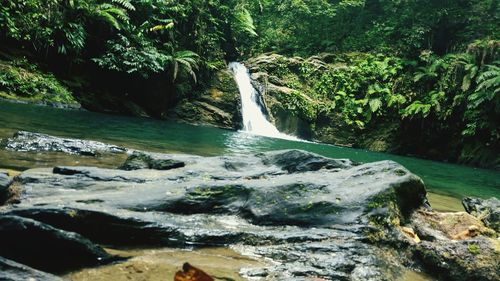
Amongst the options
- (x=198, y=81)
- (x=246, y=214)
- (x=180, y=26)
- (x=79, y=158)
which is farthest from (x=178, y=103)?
(x=246, y=214)

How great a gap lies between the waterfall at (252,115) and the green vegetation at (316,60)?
1154 mm

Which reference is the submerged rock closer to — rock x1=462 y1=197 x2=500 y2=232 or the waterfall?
rock x1=462 y1=197 x2=500 y2=232

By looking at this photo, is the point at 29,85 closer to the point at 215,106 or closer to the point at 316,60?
the point at 215,106

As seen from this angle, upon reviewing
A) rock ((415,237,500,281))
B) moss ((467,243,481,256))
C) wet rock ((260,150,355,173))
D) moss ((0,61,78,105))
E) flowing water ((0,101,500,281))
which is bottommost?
flowing water ((0,101,500,281))

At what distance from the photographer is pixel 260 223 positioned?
3020 mm

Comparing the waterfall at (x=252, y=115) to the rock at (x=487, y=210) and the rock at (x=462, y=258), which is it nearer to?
the rock at (x=487, y=210)

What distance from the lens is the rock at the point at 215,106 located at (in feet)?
56.0

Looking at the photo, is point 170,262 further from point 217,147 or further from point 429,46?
point 429,46

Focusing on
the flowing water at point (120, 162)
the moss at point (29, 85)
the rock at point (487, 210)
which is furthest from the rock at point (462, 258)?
the moss at point (29, 85)

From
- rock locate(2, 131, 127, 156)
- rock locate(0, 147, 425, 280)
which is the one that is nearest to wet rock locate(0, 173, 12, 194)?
rock locate(0, 147, 425, 280)

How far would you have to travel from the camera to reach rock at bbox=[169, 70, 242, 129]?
17.1m

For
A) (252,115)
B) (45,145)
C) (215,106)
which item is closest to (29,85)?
(215,106)

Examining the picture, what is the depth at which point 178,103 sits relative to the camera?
677 inches

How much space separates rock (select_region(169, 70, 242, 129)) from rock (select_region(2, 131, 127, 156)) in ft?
36.1
